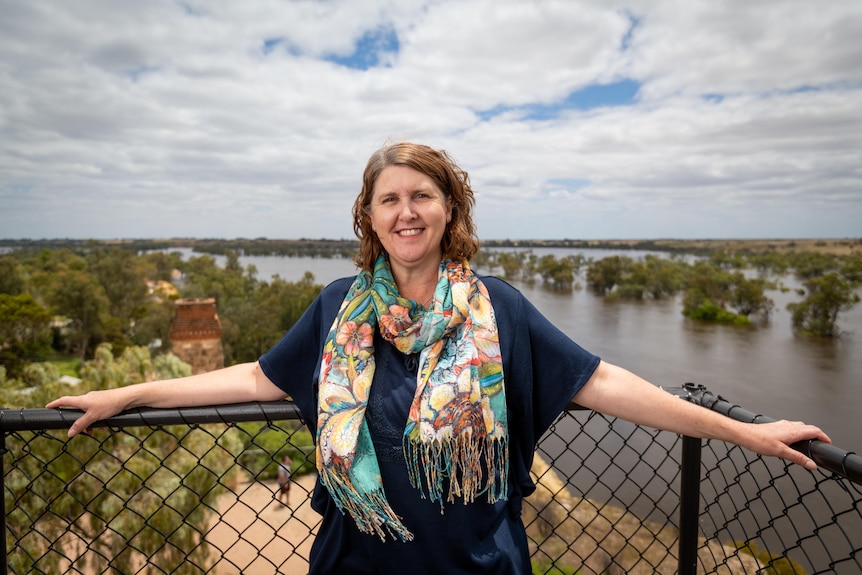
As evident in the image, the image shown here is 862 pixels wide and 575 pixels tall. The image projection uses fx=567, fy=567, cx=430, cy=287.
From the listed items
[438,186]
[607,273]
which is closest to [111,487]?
[438,186]

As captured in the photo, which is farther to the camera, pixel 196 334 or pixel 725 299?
pixel 725 299

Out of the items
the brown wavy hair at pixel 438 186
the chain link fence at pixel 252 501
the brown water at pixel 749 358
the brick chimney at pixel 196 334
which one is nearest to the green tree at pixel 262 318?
the brick chimney at pixel 196 334

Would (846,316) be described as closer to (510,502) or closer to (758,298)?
(758,298)

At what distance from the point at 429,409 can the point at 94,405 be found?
993 millimetres

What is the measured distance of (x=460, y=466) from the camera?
4.90ft

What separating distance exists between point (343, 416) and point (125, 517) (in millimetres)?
5403

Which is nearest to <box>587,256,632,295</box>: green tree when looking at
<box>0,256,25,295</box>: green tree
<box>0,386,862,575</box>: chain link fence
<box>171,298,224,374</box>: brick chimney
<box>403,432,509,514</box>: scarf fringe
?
<box>0,386,862,575</box>: chain link fence

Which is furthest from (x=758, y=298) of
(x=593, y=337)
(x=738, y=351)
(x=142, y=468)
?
(x=142, y=468)

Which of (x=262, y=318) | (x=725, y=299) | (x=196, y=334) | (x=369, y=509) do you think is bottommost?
(x=262, y=318)

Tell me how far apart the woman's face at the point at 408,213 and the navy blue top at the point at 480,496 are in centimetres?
23

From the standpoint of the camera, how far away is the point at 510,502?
5.20 feet

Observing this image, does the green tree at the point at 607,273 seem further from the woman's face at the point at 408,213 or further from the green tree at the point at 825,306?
the woman's face at the point at 408,213

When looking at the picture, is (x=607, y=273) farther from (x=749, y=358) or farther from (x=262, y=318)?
(x=262, y=318)

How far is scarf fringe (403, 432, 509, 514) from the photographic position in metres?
1.46
